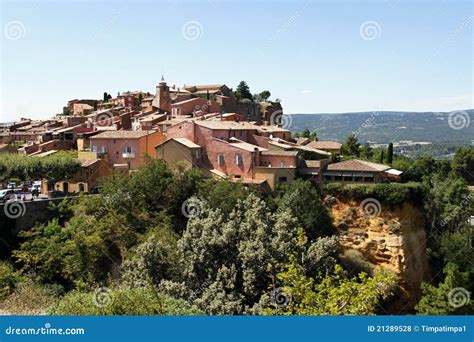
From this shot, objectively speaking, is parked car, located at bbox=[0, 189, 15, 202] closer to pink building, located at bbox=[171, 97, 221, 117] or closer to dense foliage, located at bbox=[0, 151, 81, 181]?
dense foliage, located at bbox=[0, 151, 81, 181]

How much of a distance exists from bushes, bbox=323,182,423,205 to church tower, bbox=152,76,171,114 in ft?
99.8

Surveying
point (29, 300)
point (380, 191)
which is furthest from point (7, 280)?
point (380, 191)

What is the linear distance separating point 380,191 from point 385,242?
3.36 m

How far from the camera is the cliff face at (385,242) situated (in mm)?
32531

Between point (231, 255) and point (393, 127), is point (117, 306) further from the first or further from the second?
point (393, 127)

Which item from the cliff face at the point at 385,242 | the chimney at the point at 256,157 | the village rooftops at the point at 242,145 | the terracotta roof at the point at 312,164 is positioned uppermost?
the village rooftops at the point at 242,145

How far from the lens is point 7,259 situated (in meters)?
28.9

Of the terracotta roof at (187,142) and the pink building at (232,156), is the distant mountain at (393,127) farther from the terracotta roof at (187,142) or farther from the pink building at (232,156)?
the terracotta roof at (187,142)

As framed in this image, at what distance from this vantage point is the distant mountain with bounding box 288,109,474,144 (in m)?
106

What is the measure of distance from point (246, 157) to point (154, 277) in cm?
1353

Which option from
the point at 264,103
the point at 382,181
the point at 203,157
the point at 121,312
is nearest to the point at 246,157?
the point at 203,157

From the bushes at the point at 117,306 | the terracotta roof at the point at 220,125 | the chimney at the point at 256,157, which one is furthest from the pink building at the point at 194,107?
the bushes at the point at 117,306

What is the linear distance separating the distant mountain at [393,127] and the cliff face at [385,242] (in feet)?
205

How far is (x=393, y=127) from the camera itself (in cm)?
12106
